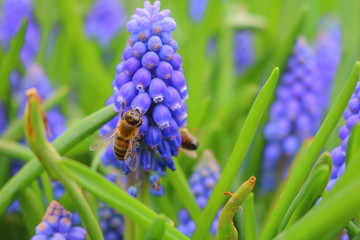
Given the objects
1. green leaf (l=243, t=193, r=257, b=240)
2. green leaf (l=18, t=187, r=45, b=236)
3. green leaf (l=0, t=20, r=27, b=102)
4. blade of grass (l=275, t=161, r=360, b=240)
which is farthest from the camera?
green leaf (l=0, t=20, r=27, b=102)

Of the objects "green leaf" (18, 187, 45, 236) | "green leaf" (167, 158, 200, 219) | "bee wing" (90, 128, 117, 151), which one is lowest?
"green leaf" (18, 187, 45, 236)

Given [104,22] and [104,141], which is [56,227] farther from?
[104,22]

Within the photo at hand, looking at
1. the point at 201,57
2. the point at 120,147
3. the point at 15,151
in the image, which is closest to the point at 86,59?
the point at 201,57

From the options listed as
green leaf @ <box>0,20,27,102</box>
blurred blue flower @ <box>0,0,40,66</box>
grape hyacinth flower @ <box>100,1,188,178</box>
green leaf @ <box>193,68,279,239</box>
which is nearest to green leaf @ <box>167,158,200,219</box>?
green leaf @ <box>193,68,279,239</box>

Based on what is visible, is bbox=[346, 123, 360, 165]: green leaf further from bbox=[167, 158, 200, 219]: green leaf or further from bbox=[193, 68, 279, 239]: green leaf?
bbox=[167, 158, 200, 219]: green leaf

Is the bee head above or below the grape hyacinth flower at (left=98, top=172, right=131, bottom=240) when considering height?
above

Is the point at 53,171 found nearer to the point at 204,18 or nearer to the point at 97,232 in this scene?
the point at 97,232

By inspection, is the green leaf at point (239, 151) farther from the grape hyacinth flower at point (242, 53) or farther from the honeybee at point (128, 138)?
the grape hyacinth flower at point (242, 53)
